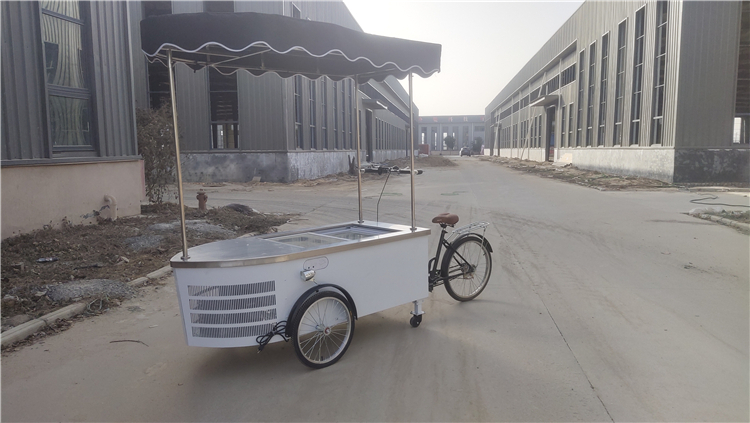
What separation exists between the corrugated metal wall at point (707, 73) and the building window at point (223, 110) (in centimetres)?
1820

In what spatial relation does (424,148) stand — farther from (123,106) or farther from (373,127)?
(123,106)

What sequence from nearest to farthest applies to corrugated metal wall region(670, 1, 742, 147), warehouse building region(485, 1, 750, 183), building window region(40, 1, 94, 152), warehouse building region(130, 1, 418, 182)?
building window region(40, 1, 94, 152), corrugated metal wall region(670, 1, 742, 147), warehouse building region(485, 1, 750, 183), warehouse building region(130, 1, 418, 182)

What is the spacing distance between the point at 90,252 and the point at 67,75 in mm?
3929

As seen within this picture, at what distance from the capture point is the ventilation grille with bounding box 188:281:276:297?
3.72 metres

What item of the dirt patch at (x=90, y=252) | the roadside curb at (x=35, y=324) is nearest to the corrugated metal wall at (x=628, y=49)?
the dirt patch at (x=90, y=252)

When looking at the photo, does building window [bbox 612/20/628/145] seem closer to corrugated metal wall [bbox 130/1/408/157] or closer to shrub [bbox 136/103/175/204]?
corrugated metal wall [bbox 130/1/408/157]

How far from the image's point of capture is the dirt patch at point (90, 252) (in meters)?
5.48

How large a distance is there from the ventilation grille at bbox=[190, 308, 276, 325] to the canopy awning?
6.74 feet

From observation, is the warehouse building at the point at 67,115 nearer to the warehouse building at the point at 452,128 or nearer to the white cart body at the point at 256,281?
the white cart body at the point at 256,281

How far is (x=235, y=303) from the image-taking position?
3.74 m

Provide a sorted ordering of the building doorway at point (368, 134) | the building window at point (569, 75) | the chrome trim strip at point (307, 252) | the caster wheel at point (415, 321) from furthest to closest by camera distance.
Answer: the building doorway at point (368, 134) → the building window at point (569, 75) → the caster wheel at point (415, 321) → the chrome trim strip at point (307, 252)

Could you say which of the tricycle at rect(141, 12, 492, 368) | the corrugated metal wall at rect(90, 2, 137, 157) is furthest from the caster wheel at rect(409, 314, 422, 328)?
the corrugated metal wall at rect(90, 2, 137, 157)

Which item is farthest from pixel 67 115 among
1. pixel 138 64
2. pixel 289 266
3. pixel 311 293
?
pixel 138 64

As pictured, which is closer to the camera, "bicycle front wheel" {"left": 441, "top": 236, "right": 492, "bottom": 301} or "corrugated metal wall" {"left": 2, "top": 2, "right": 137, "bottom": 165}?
"bicycle front wheel" {"left": 441, "top": 236, "right": 492, "bottom": 301}
